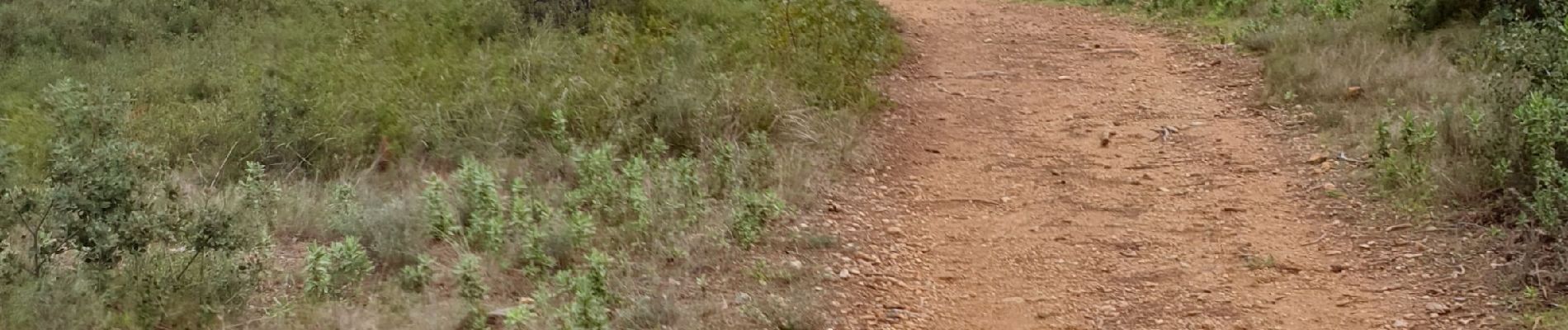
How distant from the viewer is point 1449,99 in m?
6.63

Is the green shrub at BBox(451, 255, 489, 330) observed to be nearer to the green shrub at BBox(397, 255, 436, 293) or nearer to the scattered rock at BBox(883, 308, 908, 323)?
the green shrub at BBox(397, 255, 436, 293)

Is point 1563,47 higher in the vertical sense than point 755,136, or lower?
higher

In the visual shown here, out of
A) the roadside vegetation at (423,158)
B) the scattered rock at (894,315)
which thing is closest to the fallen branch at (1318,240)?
the scattered rock at (894,315)

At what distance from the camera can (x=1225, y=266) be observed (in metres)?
4.89

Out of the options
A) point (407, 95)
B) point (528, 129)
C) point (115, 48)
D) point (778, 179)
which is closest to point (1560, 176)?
point (778, 179)

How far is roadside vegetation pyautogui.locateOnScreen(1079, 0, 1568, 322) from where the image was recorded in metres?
4.74

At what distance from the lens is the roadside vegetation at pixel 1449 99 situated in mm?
4738

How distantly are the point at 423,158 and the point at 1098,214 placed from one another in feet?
11.0

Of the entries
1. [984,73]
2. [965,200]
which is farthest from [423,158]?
[984,73]

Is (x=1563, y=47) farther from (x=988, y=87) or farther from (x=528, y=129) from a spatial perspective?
(x=528, y=129)

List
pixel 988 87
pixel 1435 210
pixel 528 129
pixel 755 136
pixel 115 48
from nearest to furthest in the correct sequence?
1. pixel 1435 210
2. pixel 755 136
3. pixel 528 129
4. pixel 988 87
5. pixel 115 48

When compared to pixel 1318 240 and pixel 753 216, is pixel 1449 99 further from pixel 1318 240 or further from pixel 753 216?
pixel 753 216

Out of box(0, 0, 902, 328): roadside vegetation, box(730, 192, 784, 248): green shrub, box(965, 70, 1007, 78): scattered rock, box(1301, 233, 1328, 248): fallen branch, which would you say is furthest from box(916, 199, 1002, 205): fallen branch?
box(965, 70, 1007, 78): scattered rock

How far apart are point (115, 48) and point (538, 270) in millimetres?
7132
